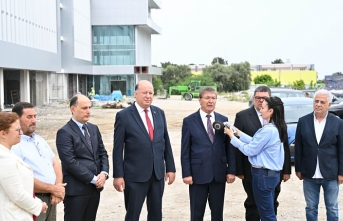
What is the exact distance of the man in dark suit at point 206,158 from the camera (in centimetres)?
561

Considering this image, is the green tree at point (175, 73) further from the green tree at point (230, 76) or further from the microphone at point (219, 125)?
the microphone at point (219, 125)

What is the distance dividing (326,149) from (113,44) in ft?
194

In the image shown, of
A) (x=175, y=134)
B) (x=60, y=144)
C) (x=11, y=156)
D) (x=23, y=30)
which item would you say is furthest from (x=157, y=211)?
(x=23, y=30)

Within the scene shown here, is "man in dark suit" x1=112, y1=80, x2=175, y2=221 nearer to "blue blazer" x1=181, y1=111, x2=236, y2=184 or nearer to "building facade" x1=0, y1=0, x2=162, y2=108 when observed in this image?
"blue blazer" x1=181, y1=111, x2=236, y2=184

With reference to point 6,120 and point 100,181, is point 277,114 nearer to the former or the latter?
point 100,181

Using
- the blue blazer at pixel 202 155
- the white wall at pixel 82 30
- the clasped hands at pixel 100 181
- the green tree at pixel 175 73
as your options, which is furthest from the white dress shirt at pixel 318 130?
the green tree at pixel 175 73

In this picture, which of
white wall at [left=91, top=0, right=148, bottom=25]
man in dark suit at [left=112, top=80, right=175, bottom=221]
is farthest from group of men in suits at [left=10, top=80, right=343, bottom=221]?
white wall at [left=91, top=0, right=148, bottom=25]

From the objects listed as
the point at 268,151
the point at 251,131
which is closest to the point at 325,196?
the point at 268,151

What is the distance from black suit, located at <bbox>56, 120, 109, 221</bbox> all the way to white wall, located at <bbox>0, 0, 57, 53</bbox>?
2688cm

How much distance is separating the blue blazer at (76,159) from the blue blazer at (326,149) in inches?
103

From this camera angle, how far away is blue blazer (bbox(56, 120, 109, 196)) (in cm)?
494

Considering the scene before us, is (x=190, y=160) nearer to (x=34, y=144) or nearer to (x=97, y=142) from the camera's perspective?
(x=97, y=142)

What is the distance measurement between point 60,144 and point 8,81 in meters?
35.7

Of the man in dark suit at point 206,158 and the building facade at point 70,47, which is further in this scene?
the building facade at point 70,47
